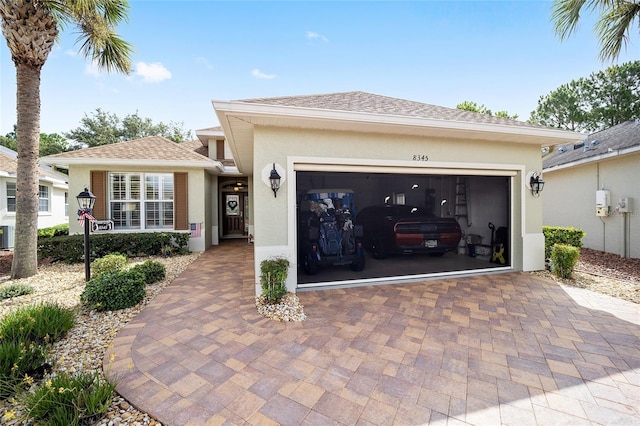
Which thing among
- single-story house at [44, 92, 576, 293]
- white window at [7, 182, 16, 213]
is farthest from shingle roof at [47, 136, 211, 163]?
white window at [7, 182, 16, 213]

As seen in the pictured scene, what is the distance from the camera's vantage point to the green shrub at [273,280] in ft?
14.0

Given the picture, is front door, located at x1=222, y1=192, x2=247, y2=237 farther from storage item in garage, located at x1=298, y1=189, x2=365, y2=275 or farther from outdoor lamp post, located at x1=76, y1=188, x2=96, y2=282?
outdoor lamp post, located at x1=76, y1=188, x2=96, y2=282

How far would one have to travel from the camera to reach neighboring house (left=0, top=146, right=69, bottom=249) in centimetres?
1047

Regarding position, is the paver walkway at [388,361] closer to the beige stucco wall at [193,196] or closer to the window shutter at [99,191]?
the beige stucco wall at [193,196]

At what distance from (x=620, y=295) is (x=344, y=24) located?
9143 millimetres

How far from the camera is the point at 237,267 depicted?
22.8ft

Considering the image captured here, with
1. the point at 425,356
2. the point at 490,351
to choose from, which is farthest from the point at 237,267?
the point at 490,351

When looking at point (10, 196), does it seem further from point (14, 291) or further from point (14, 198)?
point (14, 291)

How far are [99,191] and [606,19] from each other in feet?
48.5

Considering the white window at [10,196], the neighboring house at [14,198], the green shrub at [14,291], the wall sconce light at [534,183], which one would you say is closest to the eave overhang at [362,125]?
the wall sconce light at [534,183]

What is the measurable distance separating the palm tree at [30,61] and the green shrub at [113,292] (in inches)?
132

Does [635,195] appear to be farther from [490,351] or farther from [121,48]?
[121,48]

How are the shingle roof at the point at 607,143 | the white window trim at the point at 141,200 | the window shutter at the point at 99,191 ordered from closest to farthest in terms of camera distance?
1. the shingle roof at the point at 607,143
2. the window shutter at the point at 99,191
3. the white window trim at the point at 141,200

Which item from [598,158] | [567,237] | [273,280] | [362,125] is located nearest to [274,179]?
[273,280]
